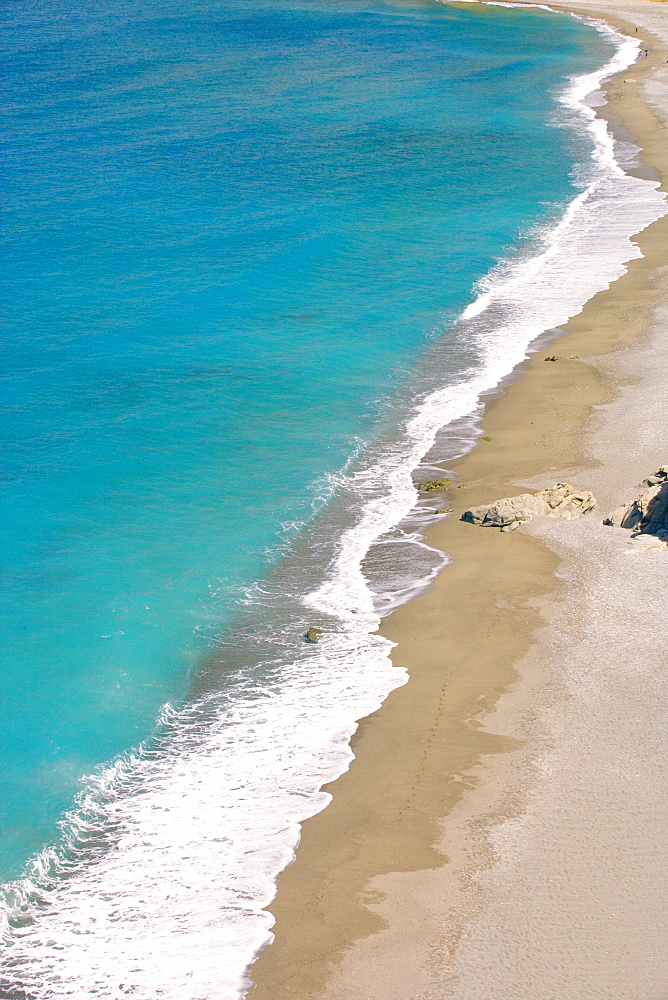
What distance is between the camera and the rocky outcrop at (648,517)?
35.3 feet

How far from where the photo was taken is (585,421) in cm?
1468

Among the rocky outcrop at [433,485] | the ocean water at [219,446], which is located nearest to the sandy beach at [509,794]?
the rocky outcrop at [433,485]

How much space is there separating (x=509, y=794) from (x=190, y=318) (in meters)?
16.4

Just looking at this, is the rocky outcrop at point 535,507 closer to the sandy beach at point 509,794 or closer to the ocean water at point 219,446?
the sandy beach at point 509,794

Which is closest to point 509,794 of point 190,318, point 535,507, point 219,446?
point 535,507

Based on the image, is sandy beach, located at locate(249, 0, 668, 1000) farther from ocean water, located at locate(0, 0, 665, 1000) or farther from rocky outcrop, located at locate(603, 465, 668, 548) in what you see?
ocean water, located at locate(0, 0, 665, 1000)

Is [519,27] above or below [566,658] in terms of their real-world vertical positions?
above

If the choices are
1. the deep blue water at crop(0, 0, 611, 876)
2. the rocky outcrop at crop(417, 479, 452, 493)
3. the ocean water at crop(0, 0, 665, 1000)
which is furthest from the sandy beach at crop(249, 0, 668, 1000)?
the deep blue water at crop(0, 0, 611, 876)

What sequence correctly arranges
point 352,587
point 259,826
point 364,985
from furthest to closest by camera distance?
point 352,587
point 259,826
point 364,985

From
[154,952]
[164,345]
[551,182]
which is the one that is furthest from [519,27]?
[154,952]

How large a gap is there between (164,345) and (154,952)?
1532 centimetres

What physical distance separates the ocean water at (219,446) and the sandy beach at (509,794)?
0.45 metres

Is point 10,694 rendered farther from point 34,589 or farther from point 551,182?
point 551,182

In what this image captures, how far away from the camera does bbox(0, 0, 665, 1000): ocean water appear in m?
7.65
